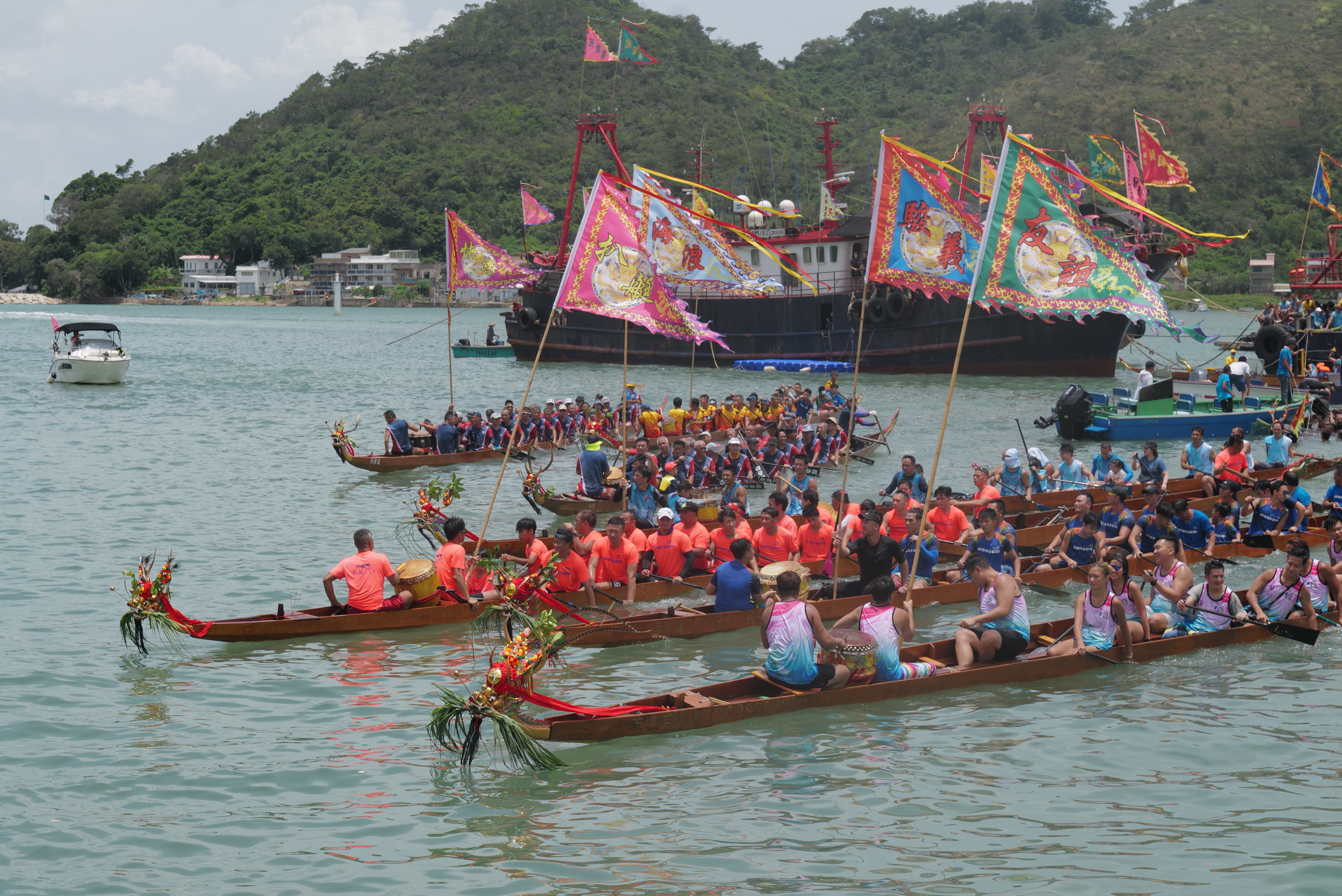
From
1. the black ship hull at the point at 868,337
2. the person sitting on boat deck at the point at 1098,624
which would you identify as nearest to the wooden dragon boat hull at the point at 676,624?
the person sitting on boat deck at the point at 1098,624

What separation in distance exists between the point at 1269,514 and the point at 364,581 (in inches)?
521

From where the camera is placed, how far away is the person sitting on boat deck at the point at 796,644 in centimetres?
1090

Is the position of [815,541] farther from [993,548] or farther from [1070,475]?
[1070,475]

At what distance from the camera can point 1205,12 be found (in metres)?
150

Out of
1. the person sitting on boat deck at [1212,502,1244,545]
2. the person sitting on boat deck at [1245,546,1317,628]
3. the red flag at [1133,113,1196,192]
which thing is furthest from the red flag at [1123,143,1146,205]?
the person sitting on boat deck at [1245,546,1317,628]

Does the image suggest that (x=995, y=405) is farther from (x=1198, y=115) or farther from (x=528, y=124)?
(x=528, y=124)

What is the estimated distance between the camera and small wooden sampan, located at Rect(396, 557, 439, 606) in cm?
1426

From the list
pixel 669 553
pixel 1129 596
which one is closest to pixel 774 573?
pixel 669 553

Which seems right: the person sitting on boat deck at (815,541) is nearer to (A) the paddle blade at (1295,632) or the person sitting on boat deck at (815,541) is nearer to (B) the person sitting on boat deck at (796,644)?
(B) the person sitting on boat deck at (796,644)

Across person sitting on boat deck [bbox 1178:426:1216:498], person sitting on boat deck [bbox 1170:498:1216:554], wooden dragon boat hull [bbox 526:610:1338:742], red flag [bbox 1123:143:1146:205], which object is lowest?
wooden dragon boat hull [bbox 526:610:1338:742]

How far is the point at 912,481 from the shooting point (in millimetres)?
18875

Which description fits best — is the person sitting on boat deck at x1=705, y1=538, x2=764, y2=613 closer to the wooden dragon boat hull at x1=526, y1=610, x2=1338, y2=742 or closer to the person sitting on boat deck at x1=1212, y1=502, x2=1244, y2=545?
the wooden dragon boat hull at x1=526, y1=610, x2=1338, y2=742

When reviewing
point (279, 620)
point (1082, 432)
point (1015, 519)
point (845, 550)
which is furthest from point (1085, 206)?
point (279, 620)

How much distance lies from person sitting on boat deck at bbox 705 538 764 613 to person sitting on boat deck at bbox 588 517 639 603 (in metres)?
1.09
